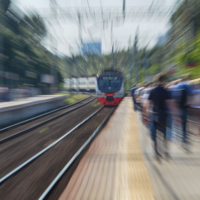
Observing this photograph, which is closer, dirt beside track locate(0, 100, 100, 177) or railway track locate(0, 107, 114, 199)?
railway track locate(0, 107, 114, 199)

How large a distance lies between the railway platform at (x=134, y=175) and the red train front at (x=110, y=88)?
9.08 metres

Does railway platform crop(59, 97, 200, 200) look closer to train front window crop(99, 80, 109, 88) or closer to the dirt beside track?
the dirt beside track

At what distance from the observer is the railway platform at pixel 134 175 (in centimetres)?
283

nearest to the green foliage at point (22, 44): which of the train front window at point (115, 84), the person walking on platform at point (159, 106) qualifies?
the train front window at point (115, 84)

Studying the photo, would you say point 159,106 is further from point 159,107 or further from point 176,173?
point 176,173

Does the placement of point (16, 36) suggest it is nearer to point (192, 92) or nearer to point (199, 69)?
point (199, 69)

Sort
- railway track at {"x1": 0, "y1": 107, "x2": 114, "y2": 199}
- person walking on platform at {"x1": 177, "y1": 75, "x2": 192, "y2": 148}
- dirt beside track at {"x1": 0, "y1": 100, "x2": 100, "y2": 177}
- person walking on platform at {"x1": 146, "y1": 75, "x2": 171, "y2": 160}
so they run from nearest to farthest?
railway track at {"x1": 0, "y1": 107, "x2": 114, "y2": 199}, person walking on platform at {"x1": 146, "y1": 75, "x2": 171, "y2": 160}, dirt beside track at {"x1": 0, "y1": 100, "x2": 100, "y2": 177}, person walking on platform at {"x1": 177, "y1": 75, "x2": 192, "y2": 148}

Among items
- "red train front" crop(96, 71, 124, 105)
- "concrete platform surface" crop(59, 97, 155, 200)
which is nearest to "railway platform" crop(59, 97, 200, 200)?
"concrete platform surface" crop(59, 97, 155, 200)

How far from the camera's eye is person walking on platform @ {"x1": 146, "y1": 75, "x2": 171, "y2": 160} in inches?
157

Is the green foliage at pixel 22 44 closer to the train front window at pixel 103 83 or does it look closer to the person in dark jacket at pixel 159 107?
the train front window at pixel 103 83

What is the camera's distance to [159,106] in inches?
157

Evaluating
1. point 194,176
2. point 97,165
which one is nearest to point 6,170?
point 97,165

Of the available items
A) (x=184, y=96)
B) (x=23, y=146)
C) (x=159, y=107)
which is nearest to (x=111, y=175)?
(x=159, y=107)

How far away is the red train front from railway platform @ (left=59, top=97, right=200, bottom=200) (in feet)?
29.8
